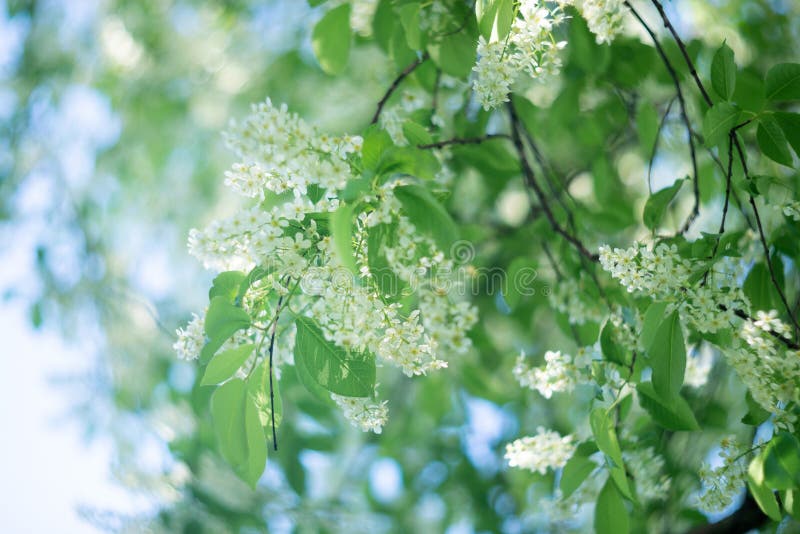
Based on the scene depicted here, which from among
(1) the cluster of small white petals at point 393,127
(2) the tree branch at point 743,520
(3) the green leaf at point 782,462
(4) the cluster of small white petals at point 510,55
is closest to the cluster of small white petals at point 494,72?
(4) the cluster of small white petals at point 510,55

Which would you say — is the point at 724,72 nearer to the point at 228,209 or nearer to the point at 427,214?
the point at 427,214

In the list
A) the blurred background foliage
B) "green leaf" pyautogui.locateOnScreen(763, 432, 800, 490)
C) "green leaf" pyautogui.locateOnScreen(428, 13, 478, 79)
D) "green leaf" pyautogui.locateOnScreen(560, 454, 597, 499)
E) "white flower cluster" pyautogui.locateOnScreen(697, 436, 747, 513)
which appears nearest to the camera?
"green leaf" pyautogui.locateOnScreen(763, 432, 800, 490)

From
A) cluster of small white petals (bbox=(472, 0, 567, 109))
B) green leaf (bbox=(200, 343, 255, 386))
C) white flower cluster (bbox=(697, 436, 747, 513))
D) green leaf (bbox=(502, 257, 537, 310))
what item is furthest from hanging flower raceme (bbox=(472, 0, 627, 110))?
white flower cluster (bbox=(697, 436, 747, 513))

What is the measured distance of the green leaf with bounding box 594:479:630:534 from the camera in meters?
0.98

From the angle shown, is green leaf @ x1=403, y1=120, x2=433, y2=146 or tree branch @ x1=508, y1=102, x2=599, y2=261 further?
tree branch @ x1=508, y1=102, x2=599, y2=261

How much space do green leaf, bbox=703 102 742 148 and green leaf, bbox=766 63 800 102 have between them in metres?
0.08

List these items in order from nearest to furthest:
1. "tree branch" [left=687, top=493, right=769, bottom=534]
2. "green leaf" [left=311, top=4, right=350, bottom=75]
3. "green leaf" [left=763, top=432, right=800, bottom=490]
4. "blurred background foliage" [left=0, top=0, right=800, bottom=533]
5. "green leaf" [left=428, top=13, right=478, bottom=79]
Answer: "green leaf" [left=763, top=432, right=800, bottom=490] → "green leaf" [left=428, top=13, right=478, bottom=79] → "green leaf" [left=311, top=4, right=350, bottom=75] → "tree branch" [left=687, top=493, right=769, bottom=534] → "blurred background foliage" [left=0, top=0, right=800, bottom=533]

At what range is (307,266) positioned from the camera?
81 cm

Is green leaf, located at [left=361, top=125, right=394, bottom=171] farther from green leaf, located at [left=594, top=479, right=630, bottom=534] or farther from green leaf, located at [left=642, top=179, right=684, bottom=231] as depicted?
green leaf, located at [left=594, top=479, right=630, bottom=534]

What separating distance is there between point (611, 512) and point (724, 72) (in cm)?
65

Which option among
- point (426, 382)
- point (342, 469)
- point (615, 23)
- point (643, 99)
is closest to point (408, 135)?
point (615, 23)

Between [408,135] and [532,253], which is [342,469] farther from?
[408,135]

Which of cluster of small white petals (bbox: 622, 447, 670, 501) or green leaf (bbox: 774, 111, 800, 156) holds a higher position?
green leaf (bbox: 774, 111, 800, 156)

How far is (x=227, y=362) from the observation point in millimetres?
830
